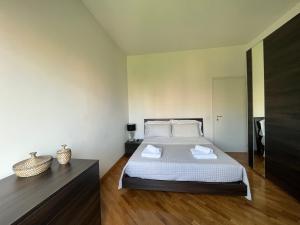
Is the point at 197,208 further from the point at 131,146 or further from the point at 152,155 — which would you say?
the point at 131,146

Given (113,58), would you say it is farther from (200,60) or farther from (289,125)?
(289,125)

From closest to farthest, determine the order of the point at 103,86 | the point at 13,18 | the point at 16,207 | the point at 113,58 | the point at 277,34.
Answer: the point at 16,207 < the point at 13,18 < the point at 277,34 < the point at 103,86 < the point at 113,58

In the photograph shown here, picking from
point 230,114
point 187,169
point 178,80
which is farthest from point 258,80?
point 187,169

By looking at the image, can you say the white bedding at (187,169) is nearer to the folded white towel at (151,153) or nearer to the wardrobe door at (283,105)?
the folded white towel at (151,153)

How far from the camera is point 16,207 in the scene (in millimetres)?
862

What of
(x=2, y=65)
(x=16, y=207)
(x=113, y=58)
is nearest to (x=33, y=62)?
(x=2, y=65)

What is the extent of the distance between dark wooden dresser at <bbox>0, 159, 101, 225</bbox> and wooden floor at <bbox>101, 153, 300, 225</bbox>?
589mm

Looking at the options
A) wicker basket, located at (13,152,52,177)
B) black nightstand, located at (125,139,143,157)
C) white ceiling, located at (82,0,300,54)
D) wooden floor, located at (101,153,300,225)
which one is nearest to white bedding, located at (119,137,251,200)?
wooden floor, located at (101,153,300,225)

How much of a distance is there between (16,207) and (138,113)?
362 centimetres

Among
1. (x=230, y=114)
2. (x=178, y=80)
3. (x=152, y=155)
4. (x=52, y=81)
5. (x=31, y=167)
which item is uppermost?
(x=178, y=80)

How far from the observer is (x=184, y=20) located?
2.74m

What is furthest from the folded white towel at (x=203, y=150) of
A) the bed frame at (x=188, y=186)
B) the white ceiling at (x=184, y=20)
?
the white ceiling at (x=184, y=20)

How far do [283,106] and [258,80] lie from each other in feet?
2.65

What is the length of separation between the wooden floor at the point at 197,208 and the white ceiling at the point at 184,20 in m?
2.73
